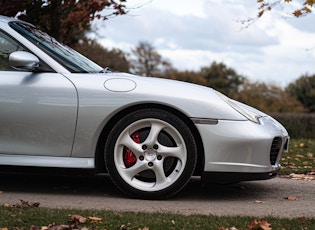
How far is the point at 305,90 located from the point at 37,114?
4127cm

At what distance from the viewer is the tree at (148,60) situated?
59.3 metres

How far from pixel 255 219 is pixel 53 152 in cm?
180

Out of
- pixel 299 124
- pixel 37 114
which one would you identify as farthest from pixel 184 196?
pixel 299 124

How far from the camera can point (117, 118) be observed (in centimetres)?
494

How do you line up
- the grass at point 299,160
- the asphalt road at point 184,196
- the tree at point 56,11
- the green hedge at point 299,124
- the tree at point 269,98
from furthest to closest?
1. the tree at point 269,98
2. the green hedge at point 299,124
3. the tree at point 56,11
4. the grass at point 299,160
5. the asphalt road at point 184,196

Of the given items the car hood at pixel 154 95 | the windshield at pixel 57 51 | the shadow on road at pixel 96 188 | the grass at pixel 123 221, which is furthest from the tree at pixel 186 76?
the grass at pixel 123 221

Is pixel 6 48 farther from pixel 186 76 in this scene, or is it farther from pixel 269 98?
pixel 186 76

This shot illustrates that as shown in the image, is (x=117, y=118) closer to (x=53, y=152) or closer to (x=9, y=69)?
(x=53, y=152)

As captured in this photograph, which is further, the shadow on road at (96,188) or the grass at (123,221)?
the shadow on road at (96,188)

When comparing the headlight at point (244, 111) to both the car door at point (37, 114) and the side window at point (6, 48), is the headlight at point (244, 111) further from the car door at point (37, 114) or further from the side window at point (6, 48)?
the side window at point (6, 48)

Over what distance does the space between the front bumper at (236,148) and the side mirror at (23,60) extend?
1.44 m

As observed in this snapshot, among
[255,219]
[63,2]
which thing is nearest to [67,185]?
[255,219]

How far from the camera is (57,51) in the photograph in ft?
17.4

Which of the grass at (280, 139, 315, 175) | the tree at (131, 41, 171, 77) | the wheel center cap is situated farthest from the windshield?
the tree at (131, 41, 171, 77)
